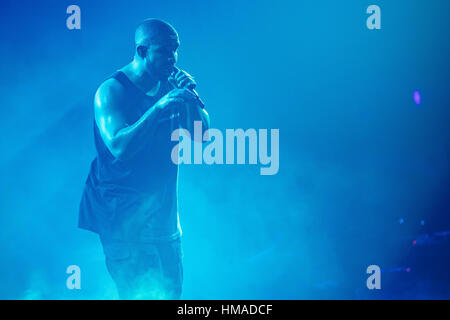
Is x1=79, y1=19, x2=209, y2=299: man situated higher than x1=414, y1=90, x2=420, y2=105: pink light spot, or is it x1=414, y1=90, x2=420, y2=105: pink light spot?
x1=414, y1=90, x2=420, y2=105: pink light spot

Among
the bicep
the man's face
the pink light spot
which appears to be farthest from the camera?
the pink light spot

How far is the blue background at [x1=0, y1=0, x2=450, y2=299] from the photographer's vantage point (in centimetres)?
294

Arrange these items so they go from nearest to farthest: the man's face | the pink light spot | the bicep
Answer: the bicep, the man's face, the pink light spot

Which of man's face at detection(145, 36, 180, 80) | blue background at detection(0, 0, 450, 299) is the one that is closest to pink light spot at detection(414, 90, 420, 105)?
blue background at detection(0, 0, 450, 299)

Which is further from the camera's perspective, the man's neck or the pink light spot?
the pink light spot

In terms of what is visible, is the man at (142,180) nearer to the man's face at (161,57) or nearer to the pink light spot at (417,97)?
the man's face at (161,57)

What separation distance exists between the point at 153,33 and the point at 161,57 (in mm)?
A: 131

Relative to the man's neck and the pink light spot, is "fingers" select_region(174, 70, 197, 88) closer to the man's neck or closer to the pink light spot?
the man's neck

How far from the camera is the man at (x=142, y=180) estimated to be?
96.8 inches

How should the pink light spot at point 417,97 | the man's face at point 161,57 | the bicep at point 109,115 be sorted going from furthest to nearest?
the pink light spot at point 417,97 < the man's face at point 161,57 < the bicep at point 109,115

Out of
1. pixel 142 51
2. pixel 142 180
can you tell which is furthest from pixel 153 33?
pixel 142 180

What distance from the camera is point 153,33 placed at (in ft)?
8.15

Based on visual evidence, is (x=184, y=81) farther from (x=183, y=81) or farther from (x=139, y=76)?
(x=139, y=76)

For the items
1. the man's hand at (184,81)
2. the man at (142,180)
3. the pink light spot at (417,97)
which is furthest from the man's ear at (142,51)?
the pink light spot at (417,97)
